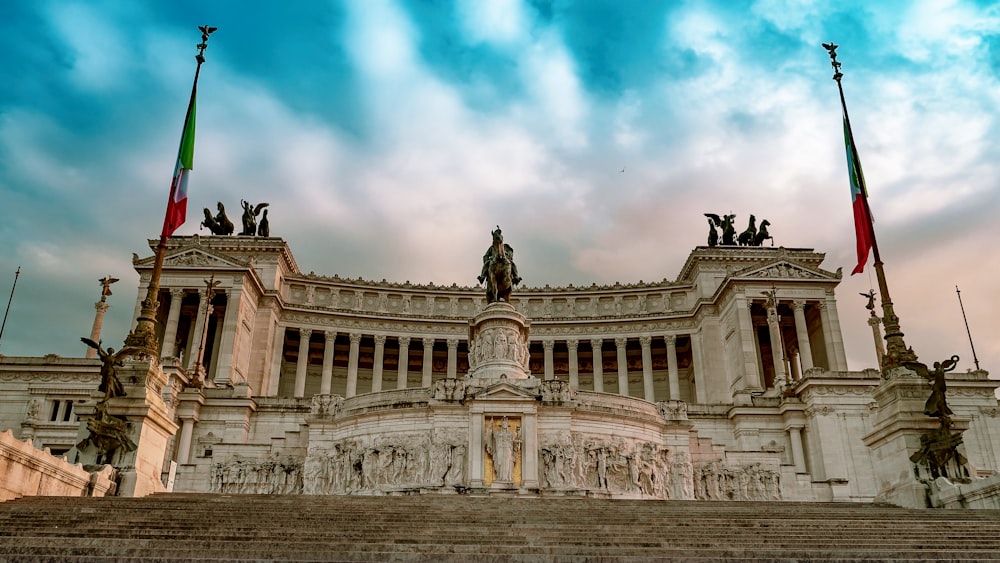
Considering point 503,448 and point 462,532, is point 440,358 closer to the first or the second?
point 503,448

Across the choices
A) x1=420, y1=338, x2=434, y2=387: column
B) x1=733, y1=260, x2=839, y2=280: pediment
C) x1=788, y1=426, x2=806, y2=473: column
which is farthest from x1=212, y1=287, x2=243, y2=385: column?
x1=733, y1=260, x2=839, y2=280: pediment

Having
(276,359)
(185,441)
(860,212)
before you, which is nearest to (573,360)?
(276,359)

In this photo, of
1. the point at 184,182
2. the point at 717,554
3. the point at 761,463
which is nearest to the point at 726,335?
the point at 761,463

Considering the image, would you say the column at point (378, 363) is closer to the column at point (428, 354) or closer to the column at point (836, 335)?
the column at point (428, 354)

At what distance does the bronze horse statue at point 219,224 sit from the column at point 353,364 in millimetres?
14284

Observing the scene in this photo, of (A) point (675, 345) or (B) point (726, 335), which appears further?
(A) point (675, 345)

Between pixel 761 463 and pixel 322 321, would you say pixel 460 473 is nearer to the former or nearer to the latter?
pixel 761 463

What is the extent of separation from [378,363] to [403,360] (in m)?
2.17

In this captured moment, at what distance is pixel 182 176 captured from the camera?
959 inches

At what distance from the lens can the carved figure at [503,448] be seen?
89.0 feet

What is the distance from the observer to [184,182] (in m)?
24.3

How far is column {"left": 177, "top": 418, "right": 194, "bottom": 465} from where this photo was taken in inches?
1528

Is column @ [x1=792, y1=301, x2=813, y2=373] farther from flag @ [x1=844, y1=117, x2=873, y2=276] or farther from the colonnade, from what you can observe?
flag @ [x1=844, y1=117, x2=873, y2=276]

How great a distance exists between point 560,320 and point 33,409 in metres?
40.1
